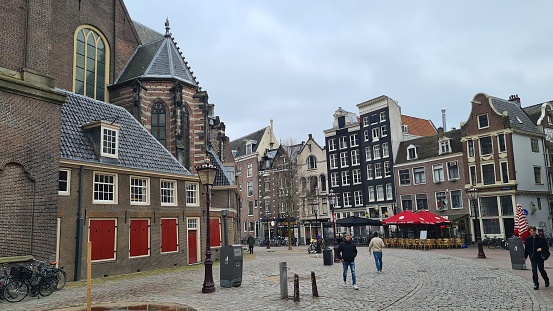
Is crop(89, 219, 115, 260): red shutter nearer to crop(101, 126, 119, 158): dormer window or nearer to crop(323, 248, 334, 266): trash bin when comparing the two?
crop(101, 126, 119, 158): dormer window

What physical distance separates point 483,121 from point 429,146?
744 cm

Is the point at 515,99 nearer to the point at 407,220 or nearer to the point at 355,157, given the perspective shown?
the point at 355,157

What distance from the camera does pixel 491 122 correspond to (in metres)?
39.8

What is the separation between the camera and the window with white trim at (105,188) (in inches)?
803

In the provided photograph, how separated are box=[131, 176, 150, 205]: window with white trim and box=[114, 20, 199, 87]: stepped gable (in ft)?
30.4

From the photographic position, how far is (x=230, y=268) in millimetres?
14664

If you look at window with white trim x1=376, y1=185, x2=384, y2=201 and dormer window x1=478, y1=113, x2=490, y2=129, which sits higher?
dormer window x1=478, y1=113, x2=490, y2=129

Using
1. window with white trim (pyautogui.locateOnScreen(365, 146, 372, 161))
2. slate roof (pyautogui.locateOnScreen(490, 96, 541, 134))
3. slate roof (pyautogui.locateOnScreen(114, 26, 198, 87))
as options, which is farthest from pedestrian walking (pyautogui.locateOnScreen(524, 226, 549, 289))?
window with white trim (pyautogui.locateOnScreen(365, 146, 372, 161))

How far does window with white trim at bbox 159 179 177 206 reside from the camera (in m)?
24.1

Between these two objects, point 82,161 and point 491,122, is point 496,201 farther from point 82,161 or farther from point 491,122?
point 82,161

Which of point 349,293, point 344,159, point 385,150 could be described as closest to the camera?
point 349,293

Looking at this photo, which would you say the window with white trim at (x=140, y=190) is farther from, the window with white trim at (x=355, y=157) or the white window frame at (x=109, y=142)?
the window with white trim at (x=355, y=157)

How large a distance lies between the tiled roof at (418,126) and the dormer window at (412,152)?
246 inches

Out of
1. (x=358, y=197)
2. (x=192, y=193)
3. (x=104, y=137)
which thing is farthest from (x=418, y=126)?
(x=104, y=137)
